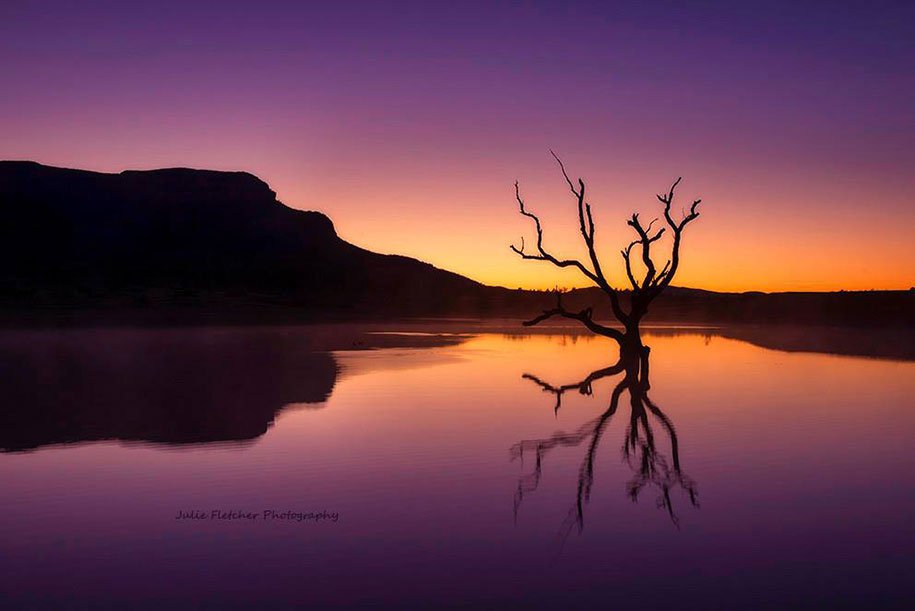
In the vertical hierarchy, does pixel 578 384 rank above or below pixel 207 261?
below

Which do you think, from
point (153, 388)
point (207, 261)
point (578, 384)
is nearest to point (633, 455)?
point (578, 384)

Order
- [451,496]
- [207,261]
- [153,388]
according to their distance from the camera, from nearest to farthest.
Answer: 1. [451,496]
2. [153,388]
3. [207,261]

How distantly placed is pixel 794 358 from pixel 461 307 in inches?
3847

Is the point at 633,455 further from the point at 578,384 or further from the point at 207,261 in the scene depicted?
the point at 207,261

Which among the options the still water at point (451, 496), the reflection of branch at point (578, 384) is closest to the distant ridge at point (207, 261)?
the reflection of branch at point (578, 384)

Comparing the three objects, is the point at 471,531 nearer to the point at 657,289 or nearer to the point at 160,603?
the point at 160,603

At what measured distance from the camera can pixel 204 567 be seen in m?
7.37

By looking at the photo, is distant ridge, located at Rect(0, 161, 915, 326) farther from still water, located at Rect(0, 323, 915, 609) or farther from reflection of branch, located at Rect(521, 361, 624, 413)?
still water, located at Rect(0, 323, 915, 609)

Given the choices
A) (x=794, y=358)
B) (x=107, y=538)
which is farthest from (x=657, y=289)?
(x=107, y=538)

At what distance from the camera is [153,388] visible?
20.6 m

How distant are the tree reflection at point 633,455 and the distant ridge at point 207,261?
74482mm

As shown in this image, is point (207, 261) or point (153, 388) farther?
Result: point (207, 261)

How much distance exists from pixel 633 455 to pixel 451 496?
374 centimetres

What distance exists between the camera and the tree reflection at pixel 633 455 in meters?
9.93
